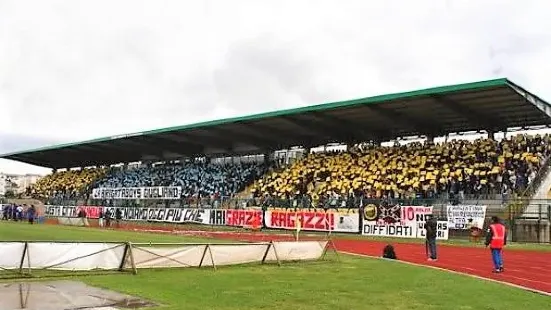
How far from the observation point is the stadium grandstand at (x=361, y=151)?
35281mm

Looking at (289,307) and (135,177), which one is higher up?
(135,177)

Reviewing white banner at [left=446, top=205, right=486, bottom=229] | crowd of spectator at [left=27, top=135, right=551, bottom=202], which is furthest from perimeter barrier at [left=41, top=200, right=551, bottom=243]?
crowd of spectator at [left=27, top=135, right=551, bottom=202]

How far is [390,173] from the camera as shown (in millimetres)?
40875

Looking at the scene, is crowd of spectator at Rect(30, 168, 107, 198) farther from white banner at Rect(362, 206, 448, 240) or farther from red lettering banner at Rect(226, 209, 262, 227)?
white banner at Rect(362, 206, 448, 240)

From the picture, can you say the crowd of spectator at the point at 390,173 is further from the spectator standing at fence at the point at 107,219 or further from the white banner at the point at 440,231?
the spectator standing at fence at the point at 107,219

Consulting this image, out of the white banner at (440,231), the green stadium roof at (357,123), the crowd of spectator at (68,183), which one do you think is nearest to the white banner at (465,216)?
the white banner at (440,231)

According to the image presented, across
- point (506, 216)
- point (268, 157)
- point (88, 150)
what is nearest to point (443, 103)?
point (506, 216)

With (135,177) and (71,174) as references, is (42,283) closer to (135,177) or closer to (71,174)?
(135,177)

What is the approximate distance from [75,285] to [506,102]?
1140 inches

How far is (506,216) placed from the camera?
31.5 meters

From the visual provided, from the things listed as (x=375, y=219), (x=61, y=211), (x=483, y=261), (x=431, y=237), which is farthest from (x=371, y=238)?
(x=61, y=211)

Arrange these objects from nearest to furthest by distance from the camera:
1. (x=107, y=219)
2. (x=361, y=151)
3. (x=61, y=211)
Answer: (x=361, y=151) → (x=107, y=219) → (x=61, y=211)

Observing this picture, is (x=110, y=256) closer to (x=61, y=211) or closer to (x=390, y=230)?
(x=390, y=230)

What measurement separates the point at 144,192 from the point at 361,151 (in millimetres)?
21586
